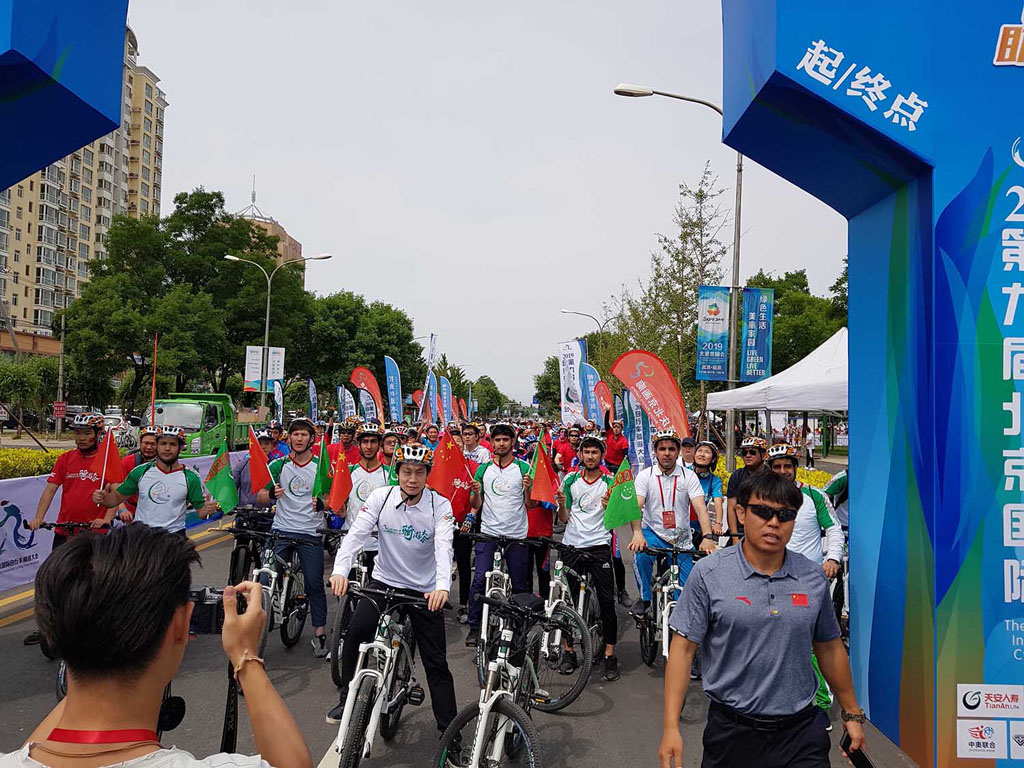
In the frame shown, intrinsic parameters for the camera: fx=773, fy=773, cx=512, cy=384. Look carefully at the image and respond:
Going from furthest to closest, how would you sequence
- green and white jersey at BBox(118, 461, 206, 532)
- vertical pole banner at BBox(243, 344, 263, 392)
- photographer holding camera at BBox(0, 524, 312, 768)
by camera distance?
vertical pole banner at BBox(243, 344, 263, 392) → green and white jersey at BBox(118, 461, 206, 532) → photographer holding camera at BBox(0, 524, 312, 768)

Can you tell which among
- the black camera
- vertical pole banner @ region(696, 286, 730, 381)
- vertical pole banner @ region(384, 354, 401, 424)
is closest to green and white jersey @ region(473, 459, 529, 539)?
the black camera

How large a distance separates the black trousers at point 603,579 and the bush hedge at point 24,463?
10.5 metres

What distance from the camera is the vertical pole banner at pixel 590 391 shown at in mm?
19312

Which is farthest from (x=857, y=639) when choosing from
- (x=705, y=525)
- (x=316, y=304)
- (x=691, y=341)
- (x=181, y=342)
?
(x=316, y=304)

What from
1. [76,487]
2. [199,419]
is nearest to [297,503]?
[76,487]

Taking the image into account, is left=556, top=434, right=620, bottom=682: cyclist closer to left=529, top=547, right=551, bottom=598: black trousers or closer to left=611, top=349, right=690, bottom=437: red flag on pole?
left=529, top=547, right=551, bottom=598: black trousers

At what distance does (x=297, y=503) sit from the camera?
7.15m

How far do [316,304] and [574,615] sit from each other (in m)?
47.7

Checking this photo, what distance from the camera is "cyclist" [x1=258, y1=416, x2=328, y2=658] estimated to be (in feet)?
22.5

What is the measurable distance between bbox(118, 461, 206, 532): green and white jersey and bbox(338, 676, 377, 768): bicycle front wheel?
3.13 metres

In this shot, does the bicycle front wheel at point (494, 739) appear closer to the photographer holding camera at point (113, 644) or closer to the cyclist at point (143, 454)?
the photographer holding camera at point (113, 644)

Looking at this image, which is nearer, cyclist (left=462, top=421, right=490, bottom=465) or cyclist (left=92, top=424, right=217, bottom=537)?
cyclist (left=92, top=424, right=217, bottom=537)

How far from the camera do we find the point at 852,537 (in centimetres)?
547

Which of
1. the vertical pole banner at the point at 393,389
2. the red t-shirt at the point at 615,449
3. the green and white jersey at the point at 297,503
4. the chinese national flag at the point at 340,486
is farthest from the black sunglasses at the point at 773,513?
the vertical pole banner at the point at 393,389
